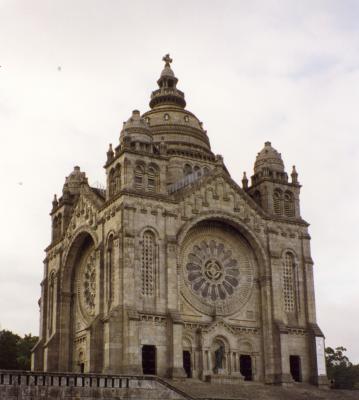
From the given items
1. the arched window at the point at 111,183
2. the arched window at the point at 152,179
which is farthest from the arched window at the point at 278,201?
the arched window at the point at 111,183

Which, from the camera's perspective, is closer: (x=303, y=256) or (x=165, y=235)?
(x=165, y=235)

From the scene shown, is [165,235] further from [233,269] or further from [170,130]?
[170,130]

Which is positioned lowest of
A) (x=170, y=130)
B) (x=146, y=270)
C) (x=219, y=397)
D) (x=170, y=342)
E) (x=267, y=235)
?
(x=219, y=397)

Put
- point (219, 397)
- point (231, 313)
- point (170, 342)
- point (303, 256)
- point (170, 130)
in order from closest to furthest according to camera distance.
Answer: point (219, 397) < point (170, 342) < point (231, 313) < point (303, 256) < point (170, 130)

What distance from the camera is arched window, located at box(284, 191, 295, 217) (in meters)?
61.5

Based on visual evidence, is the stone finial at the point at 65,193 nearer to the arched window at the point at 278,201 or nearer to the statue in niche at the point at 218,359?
the arched window at the point at 278,201

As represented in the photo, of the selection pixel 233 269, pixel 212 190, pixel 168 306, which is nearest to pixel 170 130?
pixel 212 190

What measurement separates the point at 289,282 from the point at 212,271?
22.4 ft

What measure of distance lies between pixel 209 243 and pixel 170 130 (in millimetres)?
13650

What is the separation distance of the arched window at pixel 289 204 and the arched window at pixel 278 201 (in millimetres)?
519

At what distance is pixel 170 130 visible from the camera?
66562 mm

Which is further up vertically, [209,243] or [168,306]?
[209,243]

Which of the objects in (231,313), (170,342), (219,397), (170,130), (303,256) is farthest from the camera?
(170,130)

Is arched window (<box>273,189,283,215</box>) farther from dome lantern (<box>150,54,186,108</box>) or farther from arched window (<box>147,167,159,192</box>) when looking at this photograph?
dome lantern (<box>150,54,186,108</box>)
